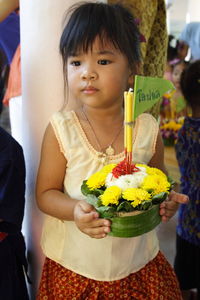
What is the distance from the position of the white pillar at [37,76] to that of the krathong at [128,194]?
332mm

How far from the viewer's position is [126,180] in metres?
0.75

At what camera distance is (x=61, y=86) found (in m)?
1.03

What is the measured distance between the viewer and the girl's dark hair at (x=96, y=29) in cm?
88

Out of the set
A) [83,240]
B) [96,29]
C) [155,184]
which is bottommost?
[83,240]

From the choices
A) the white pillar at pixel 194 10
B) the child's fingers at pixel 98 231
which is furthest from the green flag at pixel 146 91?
the white pillar at pixel 194 10

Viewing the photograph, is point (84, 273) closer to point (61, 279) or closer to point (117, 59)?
point (61, 279)

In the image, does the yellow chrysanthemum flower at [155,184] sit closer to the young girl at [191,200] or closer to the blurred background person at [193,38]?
the young girl at [191,200]

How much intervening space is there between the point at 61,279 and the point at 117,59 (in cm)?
59

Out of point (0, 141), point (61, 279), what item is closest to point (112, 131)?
point (0, 141)

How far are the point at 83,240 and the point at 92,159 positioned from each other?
8.5 inches

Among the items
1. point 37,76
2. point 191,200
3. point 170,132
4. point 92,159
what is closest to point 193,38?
point 170,132

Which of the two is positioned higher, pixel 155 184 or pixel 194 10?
pixel 194 10

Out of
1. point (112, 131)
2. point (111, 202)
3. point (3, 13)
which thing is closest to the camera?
point (111, 202)

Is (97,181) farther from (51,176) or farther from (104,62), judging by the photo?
(104,62)
